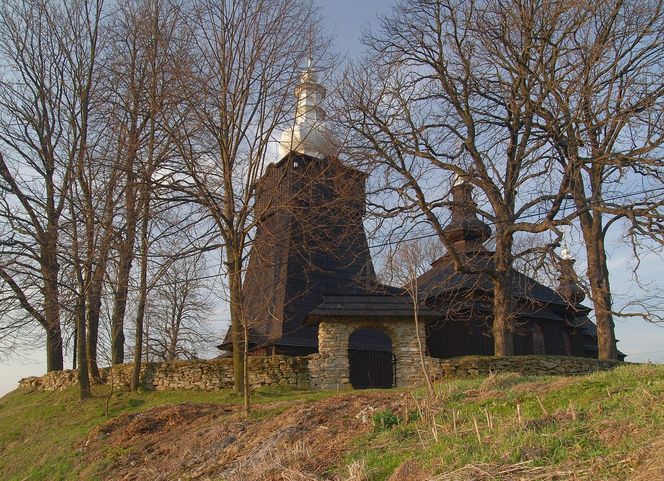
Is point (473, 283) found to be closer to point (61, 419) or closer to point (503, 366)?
point (503, 366)

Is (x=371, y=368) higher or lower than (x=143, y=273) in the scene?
lower

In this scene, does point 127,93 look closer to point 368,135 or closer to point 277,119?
point 277,119

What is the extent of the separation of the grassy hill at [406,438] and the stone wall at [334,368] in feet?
11.2

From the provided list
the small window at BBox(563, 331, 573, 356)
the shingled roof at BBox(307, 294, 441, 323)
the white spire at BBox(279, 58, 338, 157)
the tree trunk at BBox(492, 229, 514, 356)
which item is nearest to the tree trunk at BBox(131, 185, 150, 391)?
the white spire at BBox(279, 58, 338, 157)

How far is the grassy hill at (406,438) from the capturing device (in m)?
4.82

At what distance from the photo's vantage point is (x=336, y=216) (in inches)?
610

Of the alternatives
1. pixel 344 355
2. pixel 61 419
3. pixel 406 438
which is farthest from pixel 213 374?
pixel 406 438

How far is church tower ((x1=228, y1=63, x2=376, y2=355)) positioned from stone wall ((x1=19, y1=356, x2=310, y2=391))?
56.4 inches

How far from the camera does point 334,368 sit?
50.2ft

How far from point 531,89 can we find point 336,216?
18.2 feet

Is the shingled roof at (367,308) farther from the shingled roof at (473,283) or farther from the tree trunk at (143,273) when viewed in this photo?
the tree trunk at (143,273)

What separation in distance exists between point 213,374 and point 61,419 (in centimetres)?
375

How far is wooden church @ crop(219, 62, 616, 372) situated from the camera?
15008 mm

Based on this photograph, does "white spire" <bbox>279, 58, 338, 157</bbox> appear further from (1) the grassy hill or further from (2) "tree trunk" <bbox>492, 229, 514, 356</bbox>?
(1) the grassy hill
